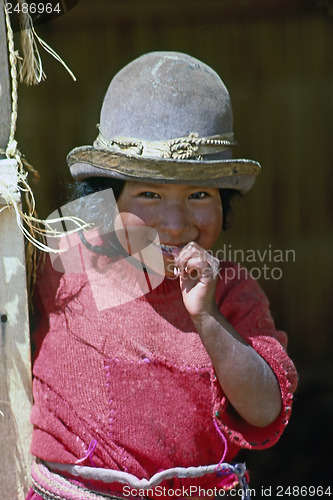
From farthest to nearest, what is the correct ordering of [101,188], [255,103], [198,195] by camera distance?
1. [255,103]
2. [101,188]
3. [198,195]

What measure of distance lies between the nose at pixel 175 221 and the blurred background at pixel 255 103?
7.22 ft

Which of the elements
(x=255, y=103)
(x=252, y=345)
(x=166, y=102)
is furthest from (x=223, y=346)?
(x=255, y=103)

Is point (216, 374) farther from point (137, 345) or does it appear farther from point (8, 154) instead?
point (8, 154)

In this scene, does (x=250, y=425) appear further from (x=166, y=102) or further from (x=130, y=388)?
(x=166, y=102)

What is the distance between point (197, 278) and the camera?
1801 mm

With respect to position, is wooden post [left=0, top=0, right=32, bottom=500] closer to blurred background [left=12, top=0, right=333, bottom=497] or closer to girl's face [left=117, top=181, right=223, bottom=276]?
girl's face [left=117, top=181, right=223, bottom=276]

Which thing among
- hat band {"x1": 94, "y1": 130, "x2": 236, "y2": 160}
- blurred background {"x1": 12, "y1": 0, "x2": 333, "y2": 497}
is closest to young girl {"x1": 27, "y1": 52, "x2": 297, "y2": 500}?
hat band {"x1": 94, "y1": 130, "x2": 236, "y2": 160}

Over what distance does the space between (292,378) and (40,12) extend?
47.3 inches

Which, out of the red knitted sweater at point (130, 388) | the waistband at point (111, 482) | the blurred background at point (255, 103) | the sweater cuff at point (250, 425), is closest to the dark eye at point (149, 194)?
the red knitted sweater at point (130, 388)

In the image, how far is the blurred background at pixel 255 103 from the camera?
398 centimetres

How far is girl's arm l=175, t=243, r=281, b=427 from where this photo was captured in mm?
1770

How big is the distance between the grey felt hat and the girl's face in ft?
0.15

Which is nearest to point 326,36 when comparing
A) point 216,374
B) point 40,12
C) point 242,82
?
point 242,82

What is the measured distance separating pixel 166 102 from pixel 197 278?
0.44 metres
